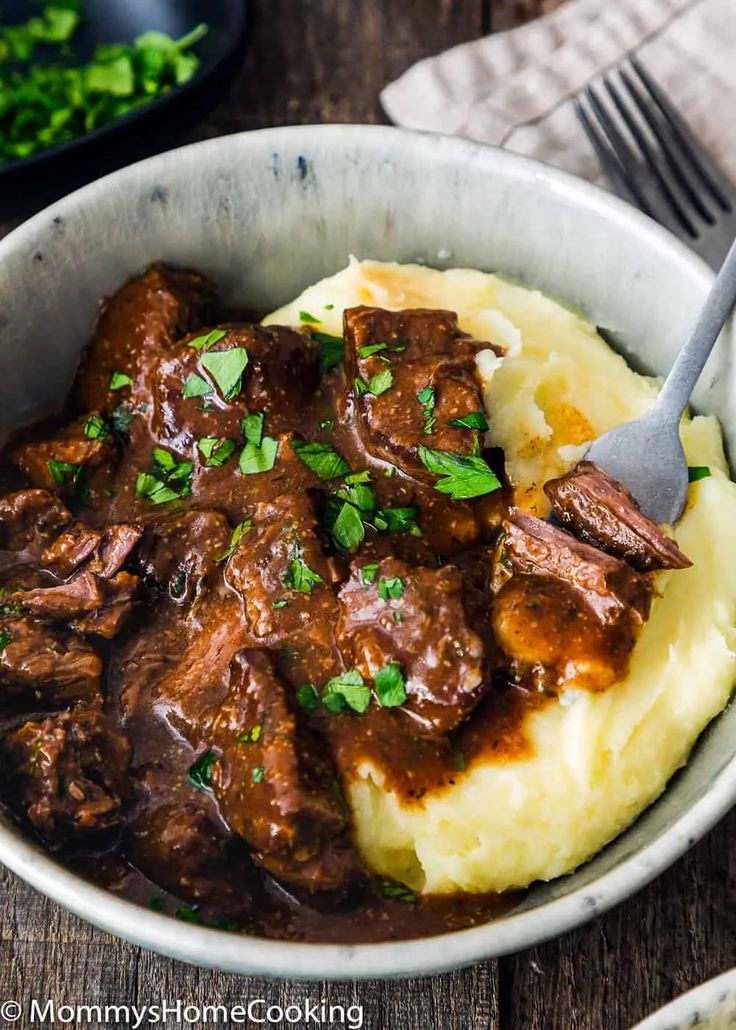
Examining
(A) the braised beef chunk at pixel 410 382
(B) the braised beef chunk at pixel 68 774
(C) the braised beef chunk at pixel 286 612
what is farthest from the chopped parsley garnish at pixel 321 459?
(B) the braised beef chunk at pixel 68 774

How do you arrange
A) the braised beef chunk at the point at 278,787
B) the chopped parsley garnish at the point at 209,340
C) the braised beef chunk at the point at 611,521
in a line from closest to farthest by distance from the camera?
the braised beef chunk at the point at 278,787, the braised beef chunk at the point at 611,521, the chopped parsley garnish at the point at 209,340

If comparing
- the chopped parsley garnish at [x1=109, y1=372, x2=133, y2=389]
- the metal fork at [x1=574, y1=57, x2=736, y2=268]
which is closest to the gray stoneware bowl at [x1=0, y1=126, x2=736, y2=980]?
the chopped parsley garnish at [x1=109, y1=372, x2=133, y2=389]

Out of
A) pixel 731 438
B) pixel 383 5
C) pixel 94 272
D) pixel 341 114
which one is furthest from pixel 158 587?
pixel 383 5

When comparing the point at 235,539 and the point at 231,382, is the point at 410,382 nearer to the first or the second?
the point at 231,382

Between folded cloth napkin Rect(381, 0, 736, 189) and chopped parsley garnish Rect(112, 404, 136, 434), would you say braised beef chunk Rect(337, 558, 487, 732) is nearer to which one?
chopped parsley garnish Rect(112, 404, 136, 434)

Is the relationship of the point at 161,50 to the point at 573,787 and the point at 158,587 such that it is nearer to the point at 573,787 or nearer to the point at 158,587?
the point at 158,587

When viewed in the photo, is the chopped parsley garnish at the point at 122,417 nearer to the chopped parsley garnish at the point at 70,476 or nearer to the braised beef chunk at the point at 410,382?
the chopped parsley garnish at the point at 70,476

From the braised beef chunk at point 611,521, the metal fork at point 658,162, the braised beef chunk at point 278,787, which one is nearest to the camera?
the braised beef chunk at point 278,787
